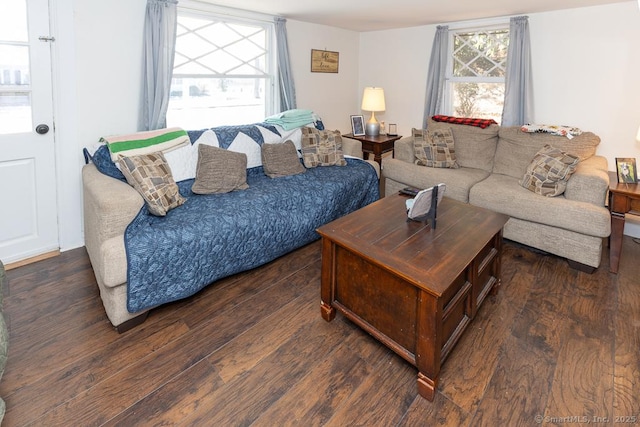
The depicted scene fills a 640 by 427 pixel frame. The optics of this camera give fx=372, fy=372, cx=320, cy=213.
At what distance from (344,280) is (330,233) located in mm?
261

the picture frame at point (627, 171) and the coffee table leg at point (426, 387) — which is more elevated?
the picture frame at point (627, 171)

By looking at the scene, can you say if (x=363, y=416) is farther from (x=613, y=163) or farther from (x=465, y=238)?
(x=613, y=163)

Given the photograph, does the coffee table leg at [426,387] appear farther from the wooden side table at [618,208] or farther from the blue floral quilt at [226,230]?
the wooden side table at [618,208]

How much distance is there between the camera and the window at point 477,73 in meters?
3.85

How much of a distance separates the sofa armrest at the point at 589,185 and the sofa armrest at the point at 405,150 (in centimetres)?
140

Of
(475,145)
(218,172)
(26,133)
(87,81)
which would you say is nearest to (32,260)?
(26,133)

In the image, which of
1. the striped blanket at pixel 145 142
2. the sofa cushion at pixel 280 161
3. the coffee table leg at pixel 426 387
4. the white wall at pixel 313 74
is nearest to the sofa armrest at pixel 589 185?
the white wall at pixel 313 74

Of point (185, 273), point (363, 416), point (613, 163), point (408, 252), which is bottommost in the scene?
point (363, 416)

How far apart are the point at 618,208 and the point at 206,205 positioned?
9.33 feet

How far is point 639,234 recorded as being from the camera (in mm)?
3248

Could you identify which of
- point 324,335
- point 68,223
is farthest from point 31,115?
point 324,335

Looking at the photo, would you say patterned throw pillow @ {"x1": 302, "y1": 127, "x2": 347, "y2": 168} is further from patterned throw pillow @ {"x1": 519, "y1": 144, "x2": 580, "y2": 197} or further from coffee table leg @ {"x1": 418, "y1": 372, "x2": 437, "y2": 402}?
coffee table leg @ {"x1": 418, "y1": 372, "x2": 437, "y2": 402}

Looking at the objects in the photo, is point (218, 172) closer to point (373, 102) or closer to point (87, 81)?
point (87, 81)

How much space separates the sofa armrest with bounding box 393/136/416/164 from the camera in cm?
378
